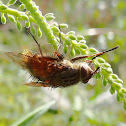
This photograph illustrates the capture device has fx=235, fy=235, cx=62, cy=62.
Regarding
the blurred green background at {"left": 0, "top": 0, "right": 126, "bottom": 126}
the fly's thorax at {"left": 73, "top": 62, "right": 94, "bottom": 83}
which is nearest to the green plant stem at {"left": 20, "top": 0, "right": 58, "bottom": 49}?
the blurred green background at {"left": 0, "top": 0, "right": 126, "bottom": 126}

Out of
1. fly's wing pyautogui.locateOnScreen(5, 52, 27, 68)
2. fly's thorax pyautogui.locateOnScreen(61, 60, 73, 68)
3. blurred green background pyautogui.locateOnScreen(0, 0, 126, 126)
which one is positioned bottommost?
fly's wing pyautogui.locateOnScreen(5, 52, 27, 68)

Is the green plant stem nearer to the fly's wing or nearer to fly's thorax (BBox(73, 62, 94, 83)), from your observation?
the fly's wing

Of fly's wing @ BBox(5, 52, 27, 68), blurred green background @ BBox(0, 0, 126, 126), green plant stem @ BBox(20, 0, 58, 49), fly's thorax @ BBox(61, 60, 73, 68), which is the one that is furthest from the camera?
blurred green background @ BBox(0, 0, 126, 126)

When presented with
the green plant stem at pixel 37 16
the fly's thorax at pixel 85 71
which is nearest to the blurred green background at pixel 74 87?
the fly's thorax at pixel 85 71

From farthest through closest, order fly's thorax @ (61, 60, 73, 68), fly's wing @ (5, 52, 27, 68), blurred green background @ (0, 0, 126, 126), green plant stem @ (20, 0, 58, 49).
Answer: blurred green background @ (0, 0, 126, 126), fly's thorax @ (61, 60, 73, 68), fly's wing @ (5, 52, 27, 68), green plant stem @ (20, 0, 58, 49)

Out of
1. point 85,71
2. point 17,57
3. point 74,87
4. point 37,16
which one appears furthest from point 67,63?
point 74,87

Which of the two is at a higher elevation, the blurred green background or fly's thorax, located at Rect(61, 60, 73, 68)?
the blurred green background

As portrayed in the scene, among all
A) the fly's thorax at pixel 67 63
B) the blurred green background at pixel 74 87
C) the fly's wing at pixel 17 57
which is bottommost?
the fly's wing at pixel 17 57

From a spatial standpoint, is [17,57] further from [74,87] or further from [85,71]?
[74,87]

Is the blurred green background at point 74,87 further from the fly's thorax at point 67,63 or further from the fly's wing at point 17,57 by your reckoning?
the fly's thorax at point 67,63
